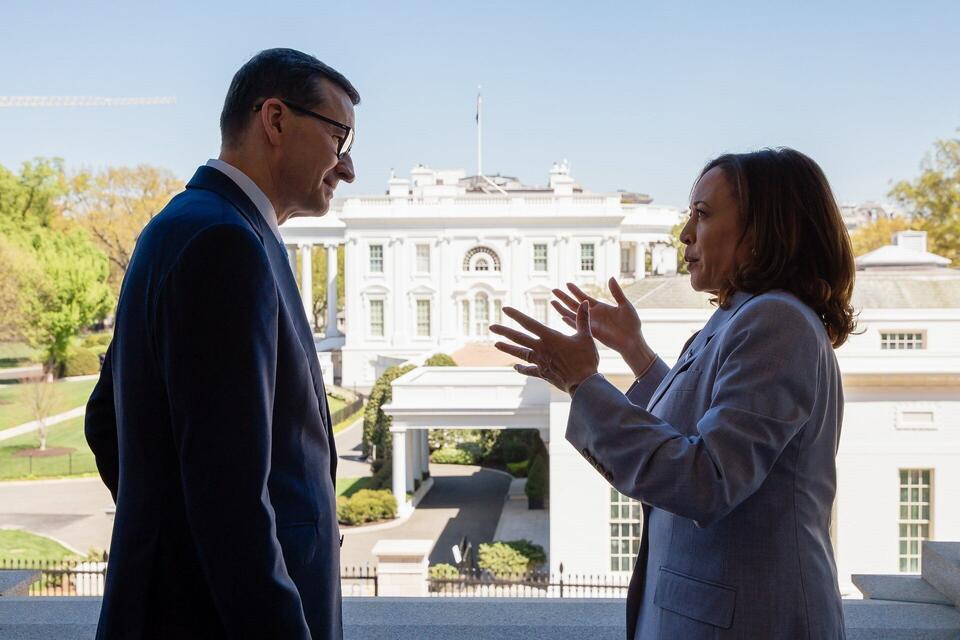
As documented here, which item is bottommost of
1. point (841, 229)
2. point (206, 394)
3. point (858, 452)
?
point (858, 452)

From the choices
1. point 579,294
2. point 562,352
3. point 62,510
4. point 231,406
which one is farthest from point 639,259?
point 231,406

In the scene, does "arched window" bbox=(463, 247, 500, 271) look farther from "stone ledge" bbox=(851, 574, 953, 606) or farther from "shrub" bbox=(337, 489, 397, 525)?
"stone ledge" bbox=(851, 574, 953, 606)

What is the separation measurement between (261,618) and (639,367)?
3.79 feet

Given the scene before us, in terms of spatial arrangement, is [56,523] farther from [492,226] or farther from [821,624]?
[492,226]

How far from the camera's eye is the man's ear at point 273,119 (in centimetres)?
151

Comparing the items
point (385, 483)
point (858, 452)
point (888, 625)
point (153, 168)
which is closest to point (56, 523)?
point (385, 483)

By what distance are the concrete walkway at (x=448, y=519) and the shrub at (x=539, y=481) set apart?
0.78 metres

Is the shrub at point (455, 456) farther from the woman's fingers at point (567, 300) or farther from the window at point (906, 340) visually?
the woman's fingers at point (567, 300)

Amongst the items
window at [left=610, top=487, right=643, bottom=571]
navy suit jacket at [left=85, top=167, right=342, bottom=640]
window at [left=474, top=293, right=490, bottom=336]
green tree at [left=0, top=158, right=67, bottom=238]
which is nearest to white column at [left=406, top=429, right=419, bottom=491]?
window at [left=610, top=487, right=643, bottom=571]

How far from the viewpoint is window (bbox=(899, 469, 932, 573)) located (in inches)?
468

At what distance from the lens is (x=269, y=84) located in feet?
4.95

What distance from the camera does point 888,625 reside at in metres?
2.78

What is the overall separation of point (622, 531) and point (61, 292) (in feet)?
83.2

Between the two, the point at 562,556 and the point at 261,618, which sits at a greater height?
the point at 261,618
